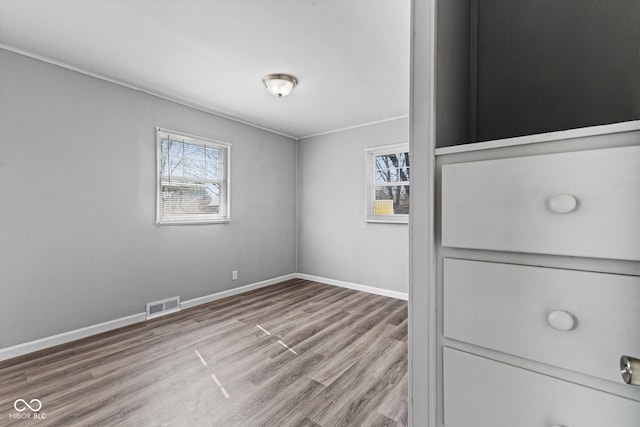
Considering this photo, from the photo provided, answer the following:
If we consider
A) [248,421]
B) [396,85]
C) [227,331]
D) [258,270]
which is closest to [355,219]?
[258,270]

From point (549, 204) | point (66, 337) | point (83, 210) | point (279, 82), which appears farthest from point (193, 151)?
point (549, 204)

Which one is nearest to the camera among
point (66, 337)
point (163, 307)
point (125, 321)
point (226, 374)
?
point (226, 374)

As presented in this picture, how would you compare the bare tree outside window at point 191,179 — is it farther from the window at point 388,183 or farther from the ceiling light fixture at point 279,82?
the window at point 388,183

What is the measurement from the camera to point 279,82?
8.80ft

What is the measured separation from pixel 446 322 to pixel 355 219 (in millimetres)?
3495

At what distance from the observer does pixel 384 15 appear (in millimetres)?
1862

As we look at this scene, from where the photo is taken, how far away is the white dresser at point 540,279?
0.54 meters

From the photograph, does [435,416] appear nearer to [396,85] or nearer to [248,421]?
[248,421]

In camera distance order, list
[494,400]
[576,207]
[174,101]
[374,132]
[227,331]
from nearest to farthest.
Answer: [576,207] < [494,400] < [227,331] < [174,101] < [374,132]

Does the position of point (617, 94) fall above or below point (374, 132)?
below

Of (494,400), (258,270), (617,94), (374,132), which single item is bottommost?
(258,270)

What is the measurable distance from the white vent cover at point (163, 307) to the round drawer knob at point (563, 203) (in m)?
3.56

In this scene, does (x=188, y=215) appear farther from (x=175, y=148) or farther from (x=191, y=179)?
(x=175, y=148)

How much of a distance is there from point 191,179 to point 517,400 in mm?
3610
